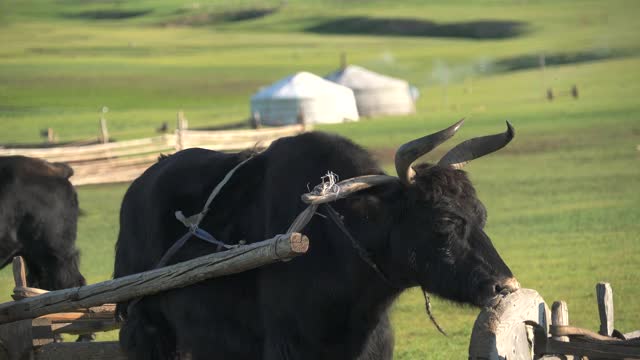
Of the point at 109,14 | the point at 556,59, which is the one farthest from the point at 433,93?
the point at 109,14

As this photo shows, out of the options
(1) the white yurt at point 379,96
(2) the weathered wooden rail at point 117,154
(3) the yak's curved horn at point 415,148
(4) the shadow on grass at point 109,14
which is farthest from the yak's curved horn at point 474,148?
(4) the shadow on grass at point 109,14

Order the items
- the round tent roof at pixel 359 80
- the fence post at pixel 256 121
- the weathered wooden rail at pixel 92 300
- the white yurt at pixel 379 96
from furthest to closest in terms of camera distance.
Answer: the round tent roof at pixel 359 80
the white yurt at pixel 379 96
the fence post at pixel 256 121
the weathered wooden rail at pixel 92 300

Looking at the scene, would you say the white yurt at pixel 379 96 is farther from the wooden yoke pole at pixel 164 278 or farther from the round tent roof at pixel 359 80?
the wooden yoke pole at pixel 164 278

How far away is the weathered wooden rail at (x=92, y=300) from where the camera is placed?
604 cm

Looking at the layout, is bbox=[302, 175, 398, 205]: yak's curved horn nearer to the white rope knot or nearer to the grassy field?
the white rope knot

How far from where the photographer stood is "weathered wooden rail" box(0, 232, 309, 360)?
6035 millimetres

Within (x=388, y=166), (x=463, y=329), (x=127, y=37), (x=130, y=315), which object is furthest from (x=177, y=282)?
(x=127, y=37)

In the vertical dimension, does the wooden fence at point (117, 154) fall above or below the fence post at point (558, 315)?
below

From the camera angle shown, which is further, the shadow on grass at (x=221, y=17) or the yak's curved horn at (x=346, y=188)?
the shadow on grass at (x=221, y=17)

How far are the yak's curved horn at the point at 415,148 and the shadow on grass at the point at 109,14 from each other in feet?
372

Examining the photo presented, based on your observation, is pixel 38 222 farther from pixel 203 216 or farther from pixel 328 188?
pixel 328 188

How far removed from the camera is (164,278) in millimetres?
6594

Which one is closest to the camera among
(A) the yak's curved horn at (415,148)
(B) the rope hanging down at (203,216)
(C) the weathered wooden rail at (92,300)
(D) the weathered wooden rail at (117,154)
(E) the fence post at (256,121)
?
(A) the yak's curved horn at (415,148)

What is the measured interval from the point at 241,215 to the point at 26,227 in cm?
575
